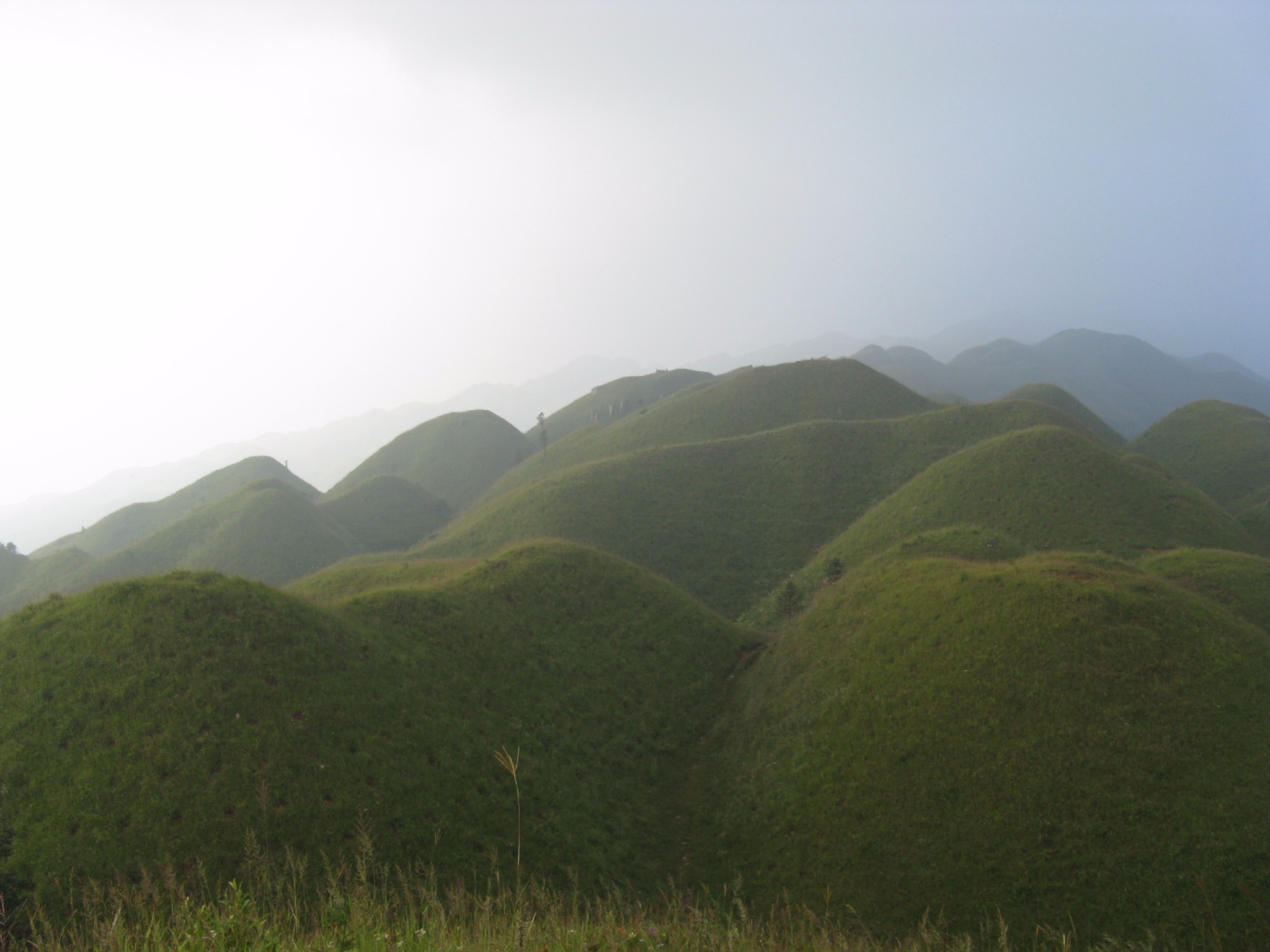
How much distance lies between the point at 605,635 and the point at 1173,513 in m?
38.3

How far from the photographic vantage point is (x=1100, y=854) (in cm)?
1323

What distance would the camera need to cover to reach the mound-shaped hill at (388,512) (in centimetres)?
8456

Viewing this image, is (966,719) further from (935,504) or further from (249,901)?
(935,504)

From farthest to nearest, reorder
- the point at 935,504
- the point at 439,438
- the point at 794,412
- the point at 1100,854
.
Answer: the point at 439,438, the point at 794,412, the point at 935,504, the point at 1100,854

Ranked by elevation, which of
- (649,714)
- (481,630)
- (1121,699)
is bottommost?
(649,714)

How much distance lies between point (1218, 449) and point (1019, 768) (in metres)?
81.0

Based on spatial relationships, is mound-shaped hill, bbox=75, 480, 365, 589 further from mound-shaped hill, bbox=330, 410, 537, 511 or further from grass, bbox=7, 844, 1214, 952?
grass, bbox=7, 844, 1214, 952

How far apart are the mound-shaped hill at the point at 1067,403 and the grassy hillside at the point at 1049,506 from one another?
54416 millimetres

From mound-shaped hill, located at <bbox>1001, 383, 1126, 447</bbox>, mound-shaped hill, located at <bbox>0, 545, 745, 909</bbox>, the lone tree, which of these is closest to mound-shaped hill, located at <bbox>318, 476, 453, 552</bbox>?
the lone tree

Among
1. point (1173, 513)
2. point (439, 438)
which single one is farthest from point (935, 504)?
point (439, 438)

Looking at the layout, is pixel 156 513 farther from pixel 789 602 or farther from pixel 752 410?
pixel 789 602

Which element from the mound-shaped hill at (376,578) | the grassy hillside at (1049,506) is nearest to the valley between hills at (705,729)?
the mound-shaped hill at (376,578)

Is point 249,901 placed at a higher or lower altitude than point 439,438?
lower

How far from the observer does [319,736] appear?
1620 cm
